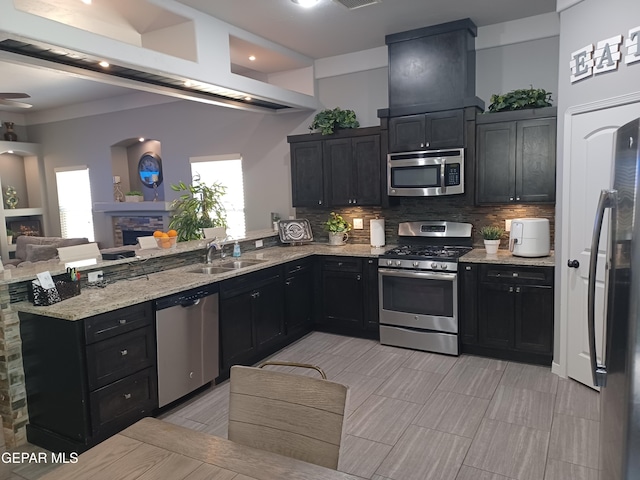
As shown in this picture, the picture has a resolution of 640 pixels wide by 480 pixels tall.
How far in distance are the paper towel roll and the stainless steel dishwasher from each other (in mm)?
2075

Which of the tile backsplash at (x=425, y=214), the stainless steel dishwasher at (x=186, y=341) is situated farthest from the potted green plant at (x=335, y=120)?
the stainless steel dishwasher at (x=186, y=341)

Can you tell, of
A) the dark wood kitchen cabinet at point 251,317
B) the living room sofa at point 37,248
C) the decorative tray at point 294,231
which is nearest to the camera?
the dark wood kitchen cabinet at point 251,317

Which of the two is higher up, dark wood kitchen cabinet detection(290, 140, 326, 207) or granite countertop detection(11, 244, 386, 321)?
dark wood kitchen cabinet detection(290, 140, 326, 207)

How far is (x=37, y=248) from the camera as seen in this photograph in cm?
732

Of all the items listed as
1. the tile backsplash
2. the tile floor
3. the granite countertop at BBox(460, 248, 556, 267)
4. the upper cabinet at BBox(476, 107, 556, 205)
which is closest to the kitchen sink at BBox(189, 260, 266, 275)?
the tile floor

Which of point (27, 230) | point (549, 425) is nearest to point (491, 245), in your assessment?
point (549, 425)

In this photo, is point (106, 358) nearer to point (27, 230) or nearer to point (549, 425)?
point (549, 425)

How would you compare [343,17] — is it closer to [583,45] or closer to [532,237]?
[583,45]

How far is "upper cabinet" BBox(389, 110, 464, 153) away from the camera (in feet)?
14.8

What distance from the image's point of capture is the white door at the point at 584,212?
3.33 meters

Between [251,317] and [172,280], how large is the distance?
85cm

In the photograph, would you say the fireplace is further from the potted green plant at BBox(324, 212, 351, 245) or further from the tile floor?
the tile floor

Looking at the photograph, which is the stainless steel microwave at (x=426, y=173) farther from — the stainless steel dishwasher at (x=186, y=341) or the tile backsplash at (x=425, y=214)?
the stainless steel dishwasher at (x=186, y=341)

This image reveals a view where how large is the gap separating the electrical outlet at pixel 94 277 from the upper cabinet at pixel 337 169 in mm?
2551
